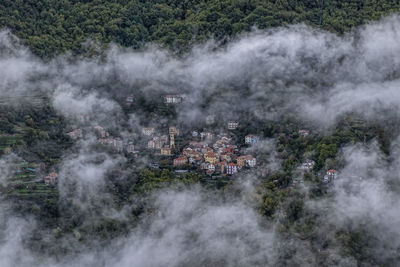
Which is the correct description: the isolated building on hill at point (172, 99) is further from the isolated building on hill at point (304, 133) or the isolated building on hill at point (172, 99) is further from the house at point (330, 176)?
the house at point (330, 176)

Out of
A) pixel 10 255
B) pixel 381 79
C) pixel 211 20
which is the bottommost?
pixel 10 255

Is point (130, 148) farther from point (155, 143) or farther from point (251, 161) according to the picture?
point (251, 161)

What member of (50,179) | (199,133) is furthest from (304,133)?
(50,179)

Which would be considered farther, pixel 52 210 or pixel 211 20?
pixel 211 20

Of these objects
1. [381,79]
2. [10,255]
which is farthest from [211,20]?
[10,255]

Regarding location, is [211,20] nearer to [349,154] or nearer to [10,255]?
[349,154]

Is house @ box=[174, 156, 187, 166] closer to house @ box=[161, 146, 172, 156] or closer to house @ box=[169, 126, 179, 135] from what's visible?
house @ box=[161, 146, 172, 156]

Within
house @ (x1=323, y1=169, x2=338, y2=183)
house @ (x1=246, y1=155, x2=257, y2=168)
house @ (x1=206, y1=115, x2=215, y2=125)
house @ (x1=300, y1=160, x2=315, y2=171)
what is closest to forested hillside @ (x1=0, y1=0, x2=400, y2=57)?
house @ (x1=206, y1=115, x2=215, y2=125)

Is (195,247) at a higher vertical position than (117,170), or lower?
lower
